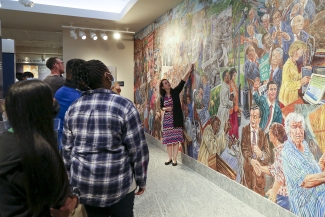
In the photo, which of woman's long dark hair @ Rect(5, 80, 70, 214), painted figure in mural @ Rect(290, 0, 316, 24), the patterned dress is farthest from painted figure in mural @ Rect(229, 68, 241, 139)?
woman's long dark hair @ Rect(5, 80, 70, 214)

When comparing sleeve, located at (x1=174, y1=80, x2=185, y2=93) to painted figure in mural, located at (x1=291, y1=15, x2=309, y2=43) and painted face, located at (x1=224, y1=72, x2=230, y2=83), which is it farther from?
painted figure in mural, located at (x1=291, y1=15, x2=309, y2=43)

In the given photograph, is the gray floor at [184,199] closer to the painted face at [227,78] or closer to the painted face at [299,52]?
the painted face at [227,78]

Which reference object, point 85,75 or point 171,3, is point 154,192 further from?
point 171,3

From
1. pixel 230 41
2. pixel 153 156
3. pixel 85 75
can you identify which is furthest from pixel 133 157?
pixel 153 156

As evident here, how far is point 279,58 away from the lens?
2662 millimetres

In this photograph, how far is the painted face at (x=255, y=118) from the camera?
2.95 m

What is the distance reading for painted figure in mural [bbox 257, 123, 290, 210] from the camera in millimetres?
2621

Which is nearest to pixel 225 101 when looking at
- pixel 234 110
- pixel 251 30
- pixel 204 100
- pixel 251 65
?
pixel 234 110

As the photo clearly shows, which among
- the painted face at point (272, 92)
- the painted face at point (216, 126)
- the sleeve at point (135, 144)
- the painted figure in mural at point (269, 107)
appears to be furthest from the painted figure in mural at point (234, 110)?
the sleeve at point (135, 144)

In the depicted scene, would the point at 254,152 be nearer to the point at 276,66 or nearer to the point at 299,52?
the point at 276,66

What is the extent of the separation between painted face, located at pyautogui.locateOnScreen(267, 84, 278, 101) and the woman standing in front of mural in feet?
6.39

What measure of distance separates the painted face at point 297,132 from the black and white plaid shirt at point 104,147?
164 centimetres

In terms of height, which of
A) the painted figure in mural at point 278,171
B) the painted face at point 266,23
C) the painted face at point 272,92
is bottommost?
the painted figure in mural at point 278,171

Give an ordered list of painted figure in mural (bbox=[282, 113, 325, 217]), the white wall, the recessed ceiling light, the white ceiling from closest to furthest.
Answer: painted figure in mural (bbox=[282, 113, 325, 217])
the white ceiling
the recessed ceiling light
the white wall
